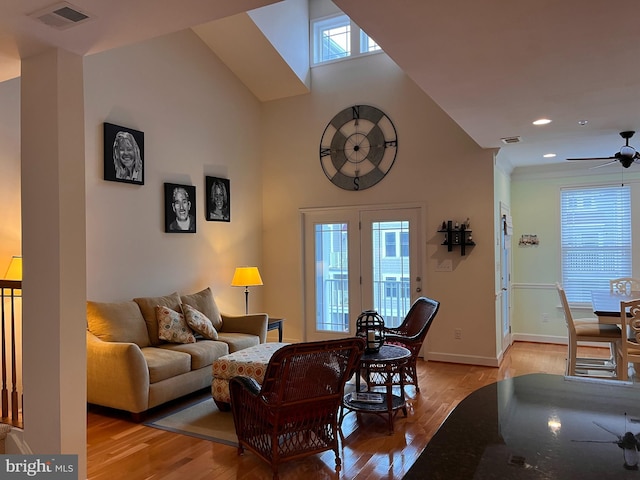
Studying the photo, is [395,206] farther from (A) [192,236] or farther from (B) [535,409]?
(B) [535,409]

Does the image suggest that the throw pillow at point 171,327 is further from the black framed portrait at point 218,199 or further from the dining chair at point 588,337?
the dining chair at point 588,337

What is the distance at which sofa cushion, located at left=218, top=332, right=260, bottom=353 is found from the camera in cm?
468

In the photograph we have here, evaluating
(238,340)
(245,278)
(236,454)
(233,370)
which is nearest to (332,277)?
(245,278)

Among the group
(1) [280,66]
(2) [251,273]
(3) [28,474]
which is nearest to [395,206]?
(2) [251,273]

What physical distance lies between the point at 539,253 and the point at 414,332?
124 inches

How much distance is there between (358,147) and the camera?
6027 millimetres

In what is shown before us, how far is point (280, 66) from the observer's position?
6.00 meters

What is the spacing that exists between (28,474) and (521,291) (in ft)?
20.2

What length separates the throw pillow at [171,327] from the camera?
4.39m

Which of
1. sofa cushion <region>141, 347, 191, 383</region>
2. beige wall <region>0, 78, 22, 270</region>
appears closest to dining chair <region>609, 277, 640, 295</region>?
sofa cushion <region>141, 347, 191, 383</region>

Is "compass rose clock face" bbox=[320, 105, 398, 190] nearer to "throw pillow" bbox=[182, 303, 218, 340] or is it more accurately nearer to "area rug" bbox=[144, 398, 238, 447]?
"throw pillow" bbox=[182, 303, 218, 340]

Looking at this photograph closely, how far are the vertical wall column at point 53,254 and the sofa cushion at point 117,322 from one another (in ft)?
4.79

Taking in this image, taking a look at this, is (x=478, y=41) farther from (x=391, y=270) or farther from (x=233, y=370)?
(x=391, y=270)

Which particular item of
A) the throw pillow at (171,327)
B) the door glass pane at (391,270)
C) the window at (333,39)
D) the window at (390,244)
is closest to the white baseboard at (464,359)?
the door glass pane at (391,270)
